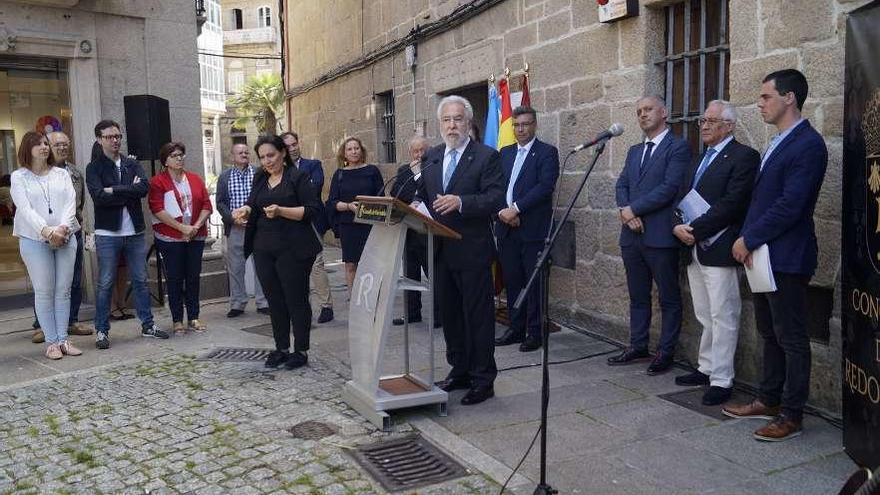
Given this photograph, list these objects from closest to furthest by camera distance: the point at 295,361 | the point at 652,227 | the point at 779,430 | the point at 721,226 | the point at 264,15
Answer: the point at 779,430 < the point at 721,226 < the point at 652,227 < the point at 295,361 < the point at 264,15

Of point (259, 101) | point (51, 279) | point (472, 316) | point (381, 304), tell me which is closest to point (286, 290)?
point (381, 304)

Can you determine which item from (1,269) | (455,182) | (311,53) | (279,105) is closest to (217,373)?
(455,182)

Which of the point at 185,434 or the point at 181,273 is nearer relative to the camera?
the point at 185,434

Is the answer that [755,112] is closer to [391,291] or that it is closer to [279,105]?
[391,291]

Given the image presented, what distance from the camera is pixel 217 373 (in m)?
5.64

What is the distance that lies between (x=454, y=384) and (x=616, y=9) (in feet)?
10.4

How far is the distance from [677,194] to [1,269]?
28.2 feet

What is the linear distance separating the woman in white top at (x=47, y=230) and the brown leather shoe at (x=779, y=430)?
5.24m

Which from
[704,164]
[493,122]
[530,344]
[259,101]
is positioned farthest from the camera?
[259,101]

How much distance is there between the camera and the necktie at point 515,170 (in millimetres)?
6298

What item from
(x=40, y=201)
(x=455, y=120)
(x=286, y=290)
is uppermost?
(x=455, y=120)

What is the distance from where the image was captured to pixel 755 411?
427 centimetres

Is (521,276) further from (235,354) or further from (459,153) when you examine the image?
(235,354)

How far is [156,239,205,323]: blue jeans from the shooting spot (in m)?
7.02
